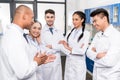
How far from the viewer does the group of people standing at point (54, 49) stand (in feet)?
4.42

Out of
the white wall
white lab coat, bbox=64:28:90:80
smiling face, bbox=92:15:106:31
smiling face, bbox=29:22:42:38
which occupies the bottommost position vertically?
white lab coat, bbox=64:28:90:80

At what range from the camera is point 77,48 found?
7.77ft

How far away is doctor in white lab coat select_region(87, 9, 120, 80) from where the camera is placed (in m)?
1.62

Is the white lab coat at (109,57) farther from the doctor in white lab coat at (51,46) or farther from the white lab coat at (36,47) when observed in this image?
the doctor in white lab coat at (51,46)

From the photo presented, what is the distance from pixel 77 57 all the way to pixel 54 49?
1.16ft

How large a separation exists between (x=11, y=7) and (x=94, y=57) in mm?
4097

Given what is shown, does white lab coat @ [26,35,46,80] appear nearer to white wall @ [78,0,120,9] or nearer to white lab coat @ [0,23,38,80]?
white lab coat @ [0,23,38,80]

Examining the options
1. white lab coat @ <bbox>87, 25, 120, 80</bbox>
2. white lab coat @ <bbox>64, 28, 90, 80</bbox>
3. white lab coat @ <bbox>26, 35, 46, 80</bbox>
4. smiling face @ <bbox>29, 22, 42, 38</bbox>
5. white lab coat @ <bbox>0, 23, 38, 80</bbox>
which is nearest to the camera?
white lab coat @ <bbox>0, 23, 38, 80</bbox>

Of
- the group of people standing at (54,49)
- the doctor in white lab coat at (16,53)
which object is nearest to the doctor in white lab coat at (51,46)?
the group of people standing at (54,49)

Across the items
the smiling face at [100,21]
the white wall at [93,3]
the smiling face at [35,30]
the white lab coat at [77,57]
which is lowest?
the white lab coat at [77,57]

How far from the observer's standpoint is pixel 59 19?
18.6ft

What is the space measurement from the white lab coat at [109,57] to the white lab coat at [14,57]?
2.30 ft

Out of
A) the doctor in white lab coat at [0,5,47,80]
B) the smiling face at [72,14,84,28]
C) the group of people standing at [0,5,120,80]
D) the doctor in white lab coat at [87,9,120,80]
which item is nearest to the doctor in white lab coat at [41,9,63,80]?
the group of people standing at [0,5,120,80]

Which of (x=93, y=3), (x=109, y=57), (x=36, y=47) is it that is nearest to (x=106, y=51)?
(x=109, y=57)
